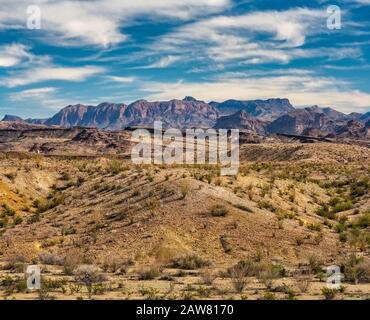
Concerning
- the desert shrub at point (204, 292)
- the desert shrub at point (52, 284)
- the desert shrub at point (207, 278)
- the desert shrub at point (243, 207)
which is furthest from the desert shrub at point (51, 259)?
the desert shrub at point (243, 207)

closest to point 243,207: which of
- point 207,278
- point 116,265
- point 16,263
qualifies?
point 116,265

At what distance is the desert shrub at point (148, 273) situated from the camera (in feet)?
52.7

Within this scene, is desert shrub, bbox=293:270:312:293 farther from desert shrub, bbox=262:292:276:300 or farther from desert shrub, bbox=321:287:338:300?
desert shrub, bbox=262:292:276:300

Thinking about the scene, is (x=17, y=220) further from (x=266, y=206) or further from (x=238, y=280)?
(x=238, y=280)

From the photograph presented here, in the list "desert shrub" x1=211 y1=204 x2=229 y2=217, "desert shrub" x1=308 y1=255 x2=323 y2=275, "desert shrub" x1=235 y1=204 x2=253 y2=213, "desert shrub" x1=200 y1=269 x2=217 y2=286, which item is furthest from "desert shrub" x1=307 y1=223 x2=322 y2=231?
"desert shrub" x1=200 y1=269 x2=217 y2=286

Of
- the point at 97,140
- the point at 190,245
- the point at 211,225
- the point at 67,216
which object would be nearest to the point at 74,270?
the point at 190,245

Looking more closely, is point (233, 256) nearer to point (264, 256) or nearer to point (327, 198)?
point (264, 256)

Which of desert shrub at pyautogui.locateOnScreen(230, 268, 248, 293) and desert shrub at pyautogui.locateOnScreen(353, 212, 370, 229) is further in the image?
desert shrub at pyautogui.locateOnScreen(353, 212, 370, 229)

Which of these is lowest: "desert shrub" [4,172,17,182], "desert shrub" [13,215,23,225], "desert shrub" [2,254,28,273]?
"desert shrub" [2,254,28,273]

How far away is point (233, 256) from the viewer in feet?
62.4

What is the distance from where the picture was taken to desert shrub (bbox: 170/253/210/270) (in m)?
17.9

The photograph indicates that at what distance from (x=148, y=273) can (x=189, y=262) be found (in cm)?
235

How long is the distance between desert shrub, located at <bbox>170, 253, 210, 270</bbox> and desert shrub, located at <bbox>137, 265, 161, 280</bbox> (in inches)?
63.0

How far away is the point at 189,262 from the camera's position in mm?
17938
